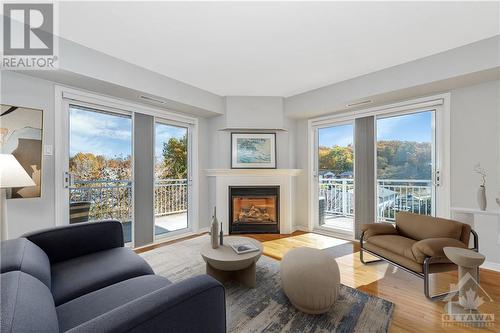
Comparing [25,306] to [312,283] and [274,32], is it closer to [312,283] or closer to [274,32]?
[312,283]

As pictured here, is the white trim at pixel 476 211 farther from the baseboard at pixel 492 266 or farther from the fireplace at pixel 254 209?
the fireplace at pixel 254 209

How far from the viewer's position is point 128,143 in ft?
11.2

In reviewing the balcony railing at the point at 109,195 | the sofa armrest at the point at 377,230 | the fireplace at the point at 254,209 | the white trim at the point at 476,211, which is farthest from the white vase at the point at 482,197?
the balcony railing at the point at 109,195

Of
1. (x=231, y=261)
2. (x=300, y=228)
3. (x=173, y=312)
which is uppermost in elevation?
(x=173, y=312)

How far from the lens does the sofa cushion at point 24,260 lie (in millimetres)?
1234

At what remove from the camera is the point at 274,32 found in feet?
7.38

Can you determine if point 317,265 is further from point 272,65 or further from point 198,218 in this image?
point 198,218

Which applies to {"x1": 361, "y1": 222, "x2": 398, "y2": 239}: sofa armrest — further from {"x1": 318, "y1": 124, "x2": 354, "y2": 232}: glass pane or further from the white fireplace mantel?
the white fireplace mantel

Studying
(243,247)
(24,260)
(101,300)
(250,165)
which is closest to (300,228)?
(250,165)

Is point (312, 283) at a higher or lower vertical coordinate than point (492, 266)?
higher

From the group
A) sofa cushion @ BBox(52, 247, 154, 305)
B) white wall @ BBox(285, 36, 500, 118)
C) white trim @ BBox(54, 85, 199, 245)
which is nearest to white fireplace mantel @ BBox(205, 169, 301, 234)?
white trim @ BBox(54, 85, 199, 245)

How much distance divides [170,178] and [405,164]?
3856 mm

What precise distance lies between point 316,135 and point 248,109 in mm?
1428

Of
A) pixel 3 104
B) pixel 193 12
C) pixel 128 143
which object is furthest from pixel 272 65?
pixel 3 104
